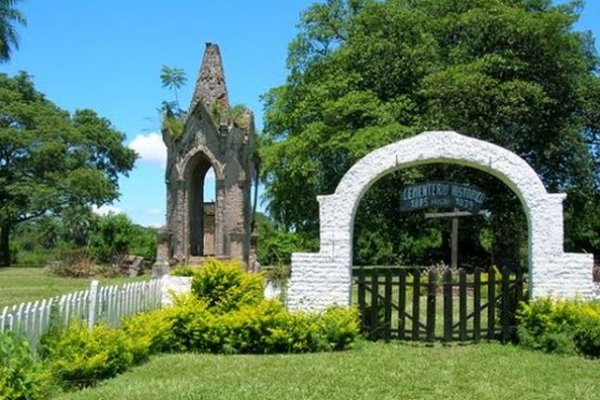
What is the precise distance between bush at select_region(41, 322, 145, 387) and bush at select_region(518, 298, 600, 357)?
673cm

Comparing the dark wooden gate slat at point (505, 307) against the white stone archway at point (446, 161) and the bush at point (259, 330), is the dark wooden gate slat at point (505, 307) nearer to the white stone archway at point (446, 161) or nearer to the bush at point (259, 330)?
the white stone archway at point (446, 161)

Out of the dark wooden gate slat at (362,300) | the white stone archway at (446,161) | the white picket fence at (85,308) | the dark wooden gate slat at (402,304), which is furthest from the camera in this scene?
the dark wooden gate slat at (362,300)

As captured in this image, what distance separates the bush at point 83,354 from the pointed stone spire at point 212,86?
20454 mm

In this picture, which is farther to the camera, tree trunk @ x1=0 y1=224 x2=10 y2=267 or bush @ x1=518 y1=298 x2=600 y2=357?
tree trunk @ x1=0 y1=224 x2=10 y2=267

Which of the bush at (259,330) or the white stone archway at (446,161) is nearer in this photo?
the bush at (259,330)

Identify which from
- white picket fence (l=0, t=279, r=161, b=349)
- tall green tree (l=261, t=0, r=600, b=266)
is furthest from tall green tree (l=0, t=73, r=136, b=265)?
white picket fence (l=0, t=279, r=161, b=349)

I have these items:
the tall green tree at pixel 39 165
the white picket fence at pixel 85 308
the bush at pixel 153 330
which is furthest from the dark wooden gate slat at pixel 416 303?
the tall green tree at pixel 39 165

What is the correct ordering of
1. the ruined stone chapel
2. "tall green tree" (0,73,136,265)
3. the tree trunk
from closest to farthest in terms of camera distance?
the ruined stone chapel < "tall green tree" (0,73,136,265) < the tree trunk

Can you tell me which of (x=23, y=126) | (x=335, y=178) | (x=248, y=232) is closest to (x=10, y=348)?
(x=248, y=232)

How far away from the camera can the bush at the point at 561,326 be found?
36.1 ft

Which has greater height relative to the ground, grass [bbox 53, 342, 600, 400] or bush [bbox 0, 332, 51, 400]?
bush [bbox 0, 332, 51, 400]

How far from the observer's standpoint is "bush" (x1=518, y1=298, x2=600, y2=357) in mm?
11000

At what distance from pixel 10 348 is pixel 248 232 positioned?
21.7 metres

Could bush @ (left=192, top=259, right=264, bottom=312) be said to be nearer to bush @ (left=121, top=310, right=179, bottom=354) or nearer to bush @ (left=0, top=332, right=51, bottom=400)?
bush @ (left=121, top=310, right=179, bottom=354)
